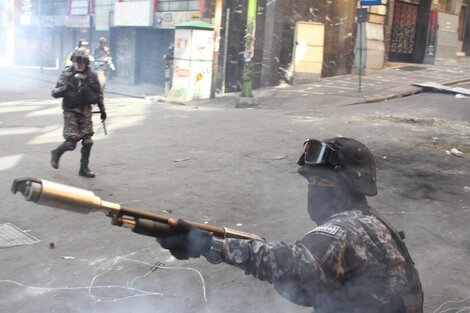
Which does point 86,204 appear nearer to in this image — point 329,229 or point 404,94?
point 329,229

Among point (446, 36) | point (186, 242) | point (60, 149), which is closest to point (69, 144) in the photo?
point (60, 149)

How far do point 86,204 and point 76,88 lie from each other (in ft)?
16.0

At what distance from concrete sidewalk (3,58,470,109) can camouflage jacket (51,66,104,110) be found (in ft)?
24.0

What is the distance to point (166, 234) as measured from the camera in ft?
5.75

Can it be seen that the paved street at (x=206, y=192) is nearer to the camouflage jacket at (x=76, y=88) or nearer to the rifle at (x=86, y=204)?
the camouflage jacket at (x=76, y=88)

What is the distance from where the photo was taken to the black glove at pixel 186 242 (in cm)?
176

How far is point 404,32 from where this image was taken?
20.8 m

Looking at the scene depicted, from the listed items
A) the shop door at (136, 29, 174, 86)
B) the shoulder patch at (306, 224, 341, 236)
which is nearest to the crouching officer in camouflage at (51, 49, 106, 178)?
the shoulder patch at (306, 224, 341, 236)

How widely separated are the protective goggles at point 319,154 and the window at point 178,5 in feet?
50.8

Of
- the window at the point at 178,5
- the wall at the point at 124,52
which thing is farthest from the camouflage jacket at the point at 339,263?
the wall at the point at 124,52

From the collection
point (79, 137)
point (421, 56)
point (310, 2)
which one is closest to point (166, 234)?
point (79, 137)

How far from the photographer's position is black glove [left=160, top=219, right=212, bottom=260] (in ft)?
5.77

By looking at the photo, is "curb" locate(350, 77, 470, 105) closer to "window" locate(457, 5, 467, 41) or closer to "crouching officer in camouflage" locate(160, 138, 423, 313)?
"window" locate(457, 5, 467, 41)

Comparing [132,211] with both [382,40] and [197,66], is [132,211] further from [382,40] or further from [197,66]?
[382,40]
